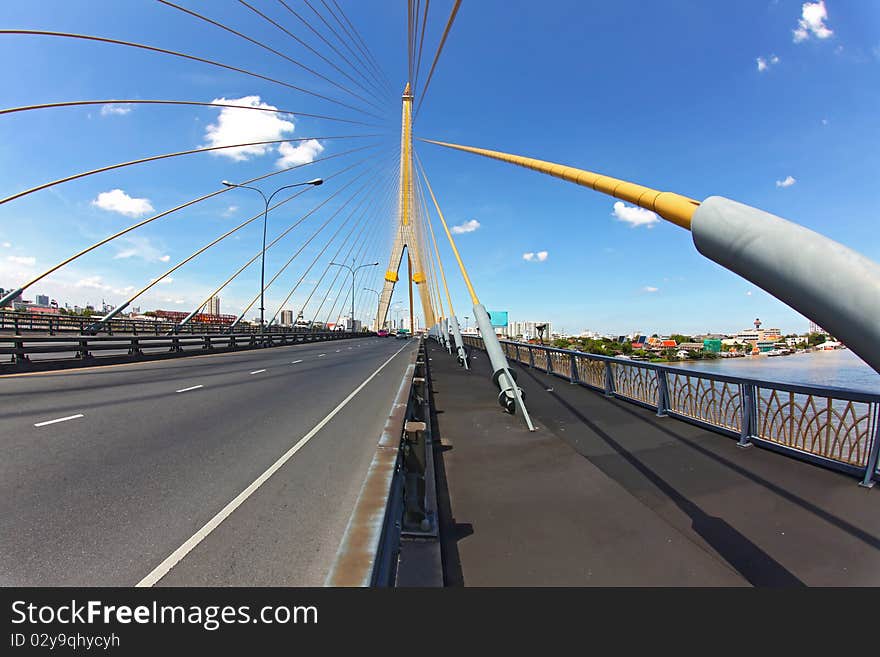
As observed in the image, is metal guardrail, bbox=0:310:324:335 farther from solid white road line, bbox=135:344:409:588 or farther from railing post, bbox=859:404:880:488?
railing post, bbox=859:404:880:488

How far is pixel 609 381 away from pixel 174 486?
9557 millimetres

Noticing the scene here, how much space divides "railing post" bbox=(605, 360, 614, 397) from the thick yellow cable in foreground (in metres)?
6.28

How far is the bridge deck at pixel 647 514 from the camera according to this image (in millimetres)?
2867

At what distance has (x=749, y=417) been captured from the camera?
5.88 meters

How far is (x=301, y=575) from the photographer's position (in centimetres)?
280

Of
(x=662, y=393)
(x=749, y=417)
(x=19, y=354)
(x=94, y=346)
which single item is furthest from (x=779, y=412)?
(x=94, y=346)

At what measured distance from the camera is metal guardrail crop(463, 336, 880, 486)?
15.0 ft

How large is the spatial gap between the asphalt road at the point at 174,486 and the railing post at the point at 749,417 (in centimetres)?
553

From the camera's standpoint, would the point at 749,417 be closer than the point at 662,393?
Yes

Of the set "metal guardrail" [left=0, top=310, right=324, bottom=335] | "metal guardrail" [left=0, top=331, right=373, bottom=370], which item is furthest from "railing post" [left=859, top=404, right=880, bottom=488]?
"metal guardrail" [left=0, top=310, right=324, bottom=335]

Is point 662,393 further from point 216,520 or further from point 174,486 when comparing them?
point 174,486

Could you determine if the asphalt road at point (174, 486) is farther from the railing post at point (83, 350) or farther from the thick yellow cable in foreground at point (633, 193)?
the railing post at point (83, 350)
